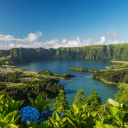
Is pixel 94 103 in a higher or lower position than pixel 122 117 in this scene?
lower

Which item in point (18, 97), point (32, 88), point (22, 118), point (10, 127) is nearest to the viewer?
point (10, 127)

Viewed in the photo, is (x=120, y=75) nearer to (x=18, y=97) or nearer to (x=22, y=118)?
(x=18, y=97)

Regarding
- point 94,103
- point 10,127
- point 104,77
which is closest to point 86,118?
point 10,127

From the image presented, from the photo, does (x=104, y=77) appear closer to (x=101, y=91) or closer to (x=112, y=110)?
(x=101, y=91)

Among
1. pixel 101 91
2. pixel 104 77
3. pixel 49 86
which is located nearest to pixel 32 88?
pixel 49 86

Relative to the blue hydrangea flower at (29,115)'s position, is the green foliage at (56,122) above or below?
below

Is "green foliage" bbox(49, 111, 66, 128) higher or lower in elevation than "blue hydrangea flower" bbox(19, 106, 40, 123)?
lower

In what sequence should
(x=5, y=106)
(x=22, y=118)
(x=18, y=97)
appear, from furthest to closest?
(x=18, y=97) → (x=5, y=106) → (x=22, y=118)

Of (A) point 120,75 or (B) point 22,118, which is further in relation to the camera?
(A) point 120,75

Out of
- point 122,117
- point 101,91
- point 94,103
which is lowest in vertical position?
point 101,91
